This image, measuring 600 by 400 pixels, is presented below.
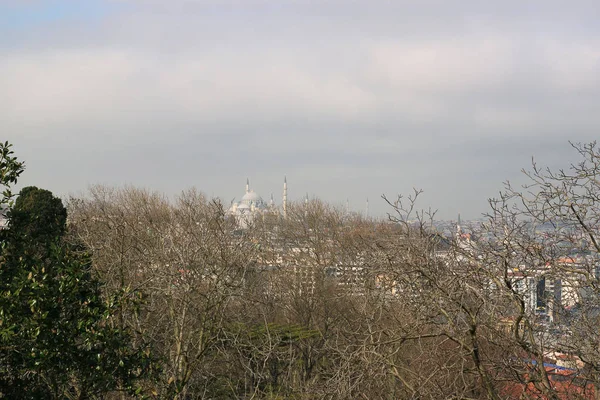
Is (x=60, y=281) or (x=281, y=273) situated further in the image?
(x=281, y=273)

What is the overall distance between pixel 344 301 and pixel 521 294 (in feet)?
62.7

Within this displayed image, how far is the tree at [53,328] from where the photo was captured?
17.0ft

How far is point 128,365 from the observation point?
5.70 metres

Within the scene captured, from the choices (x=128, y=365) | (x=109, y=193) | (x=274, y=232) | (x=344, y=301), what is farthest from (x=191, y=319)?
(x=109, y=193)

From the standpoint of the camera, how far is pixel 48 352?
5.25 meters

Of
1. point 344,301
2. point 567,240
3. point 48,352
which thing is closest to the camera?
point 48,352

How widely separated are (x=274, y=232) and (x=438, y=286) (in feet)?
99.7

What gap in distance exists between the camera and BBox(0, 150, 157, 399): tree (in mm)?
5184

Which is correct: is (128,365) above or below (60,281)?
below

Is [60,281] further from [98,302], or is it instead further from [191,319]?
[191,319]

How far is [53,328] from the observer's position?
17.5 feet

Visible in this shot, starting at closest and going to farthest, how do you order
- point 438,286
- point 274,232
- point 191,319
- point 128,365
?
1. point 128,365
2. point 438,286
3. point 191,319
4. point 274,232

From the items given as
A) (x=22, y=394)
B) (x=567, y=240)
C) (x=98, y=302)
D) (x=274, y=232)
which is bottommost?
(x=22, y=394)

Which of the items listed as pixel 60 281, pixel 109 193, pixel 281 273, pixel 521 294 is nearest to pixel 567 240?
pixel 521 294
